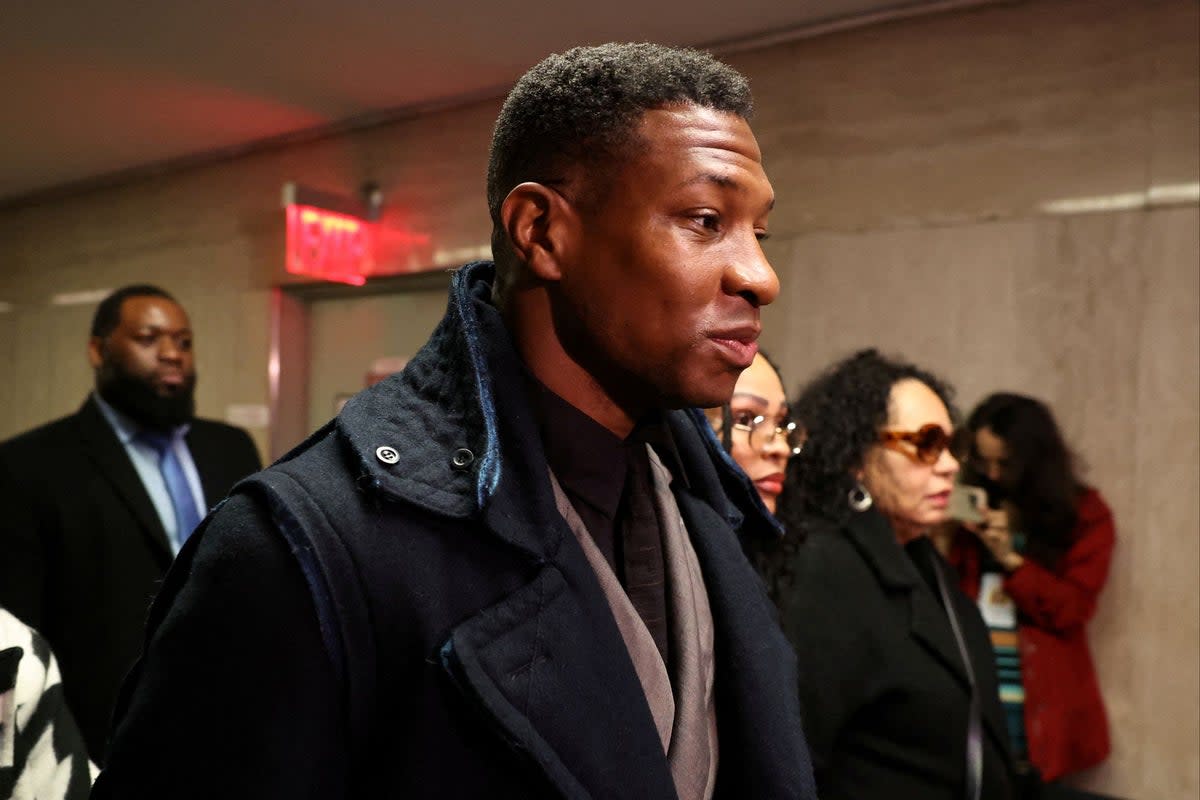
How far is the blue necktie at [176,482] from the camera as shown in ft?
11.5

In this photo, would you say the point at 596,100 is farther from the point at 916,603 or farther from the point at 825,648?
the point at 916,603

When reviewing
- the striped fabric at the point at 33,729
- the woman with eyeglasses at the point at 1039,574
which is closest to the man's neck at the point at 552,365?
the striped fabric at the point at 33,729

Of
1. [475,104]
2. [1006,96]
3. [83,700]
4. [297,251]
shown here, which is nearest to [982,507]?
[1006,96]

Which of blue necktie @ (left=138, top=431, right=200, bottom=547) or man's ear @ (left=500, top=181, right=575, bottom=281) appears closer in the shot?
man's ear @ (left=500, top=181, right=575, bottom=281)

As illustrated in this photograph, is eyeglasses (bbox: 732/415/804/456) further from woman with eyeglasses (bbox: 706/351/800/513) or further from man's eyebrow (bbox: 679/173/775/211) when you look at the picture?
man's eyebrow (bbox: 679/173/775/211)

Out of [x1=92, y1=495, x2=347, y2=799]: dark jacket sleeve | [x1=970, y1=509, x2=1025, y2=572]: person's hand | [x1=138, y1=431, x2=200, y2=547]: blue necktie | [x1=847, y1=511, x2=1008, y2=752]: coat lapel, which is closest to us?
[x1=92, y1=495, x2=347, y2=799]: dark jacket sleeve

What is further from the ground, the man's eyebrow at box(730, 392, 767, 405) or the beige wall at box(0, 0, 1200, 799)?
the beige wall at box(0, 0, 1200, 799)

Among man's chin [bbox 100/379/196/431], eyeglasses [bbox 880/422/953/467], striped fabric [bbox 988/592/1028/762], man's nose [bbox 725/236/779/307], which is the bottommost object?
striped fabric [bbox 988/592/1028/762]

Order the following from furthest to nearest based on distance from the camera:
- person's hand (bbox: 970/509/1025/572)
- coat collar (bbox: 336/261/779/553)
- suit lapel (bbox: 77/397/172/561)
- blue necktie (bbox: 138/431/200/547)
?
person's hand (bbox: 970/509/1025/572)
blue necktie (bbox: 138/431/200/547)
suit lapel (bbox: 77/397/172/561)
coat collar (bbox: 336/261/779/553)

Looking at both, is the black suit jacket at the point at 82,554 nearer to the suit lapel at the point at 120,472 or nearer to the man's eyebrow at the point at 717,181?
the suit lapel at the point at 120,472

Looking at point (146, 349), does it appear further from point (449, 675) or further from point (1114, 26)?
point (1114, 26)

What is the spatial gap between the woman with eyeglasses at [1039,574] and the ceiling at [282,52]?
6.28 feet

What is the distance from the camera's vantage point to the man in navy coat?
92cm

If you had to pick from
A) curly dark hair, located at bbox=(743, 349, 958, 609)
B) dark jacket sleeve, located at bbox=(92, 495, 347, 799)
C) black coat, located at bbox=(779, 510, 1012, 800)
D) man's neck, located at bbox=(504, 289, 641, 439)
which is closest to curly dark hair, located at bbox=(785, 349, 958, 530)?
curly dark hair, located at bbox=(743, 349, 958, 609)
